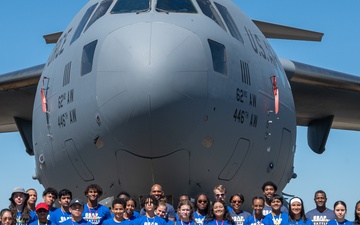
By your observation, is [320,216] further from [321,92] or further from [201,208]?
[321,92]

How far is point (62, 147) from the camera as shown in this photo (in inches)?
484

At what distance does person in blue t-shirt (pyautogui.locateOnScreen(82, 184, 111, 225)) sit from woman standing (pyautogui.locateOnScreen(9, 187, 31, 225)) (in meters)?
0.71

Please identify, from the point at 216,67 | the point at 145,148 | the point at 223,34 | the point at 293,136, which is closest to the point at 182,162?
the point at 145,148

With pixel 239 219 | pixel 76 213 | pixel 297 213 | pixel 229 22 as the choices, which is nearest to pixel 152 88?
pixel 76 213

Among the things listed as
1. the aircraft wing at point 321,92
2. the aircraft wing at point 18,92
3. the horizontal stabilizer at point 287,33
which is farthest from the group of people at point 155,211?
the horizontal stabilizer at point 287,33

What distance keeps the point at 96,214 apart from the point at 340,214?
9.96 ft

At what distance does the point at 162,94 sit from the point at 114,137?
952 mm

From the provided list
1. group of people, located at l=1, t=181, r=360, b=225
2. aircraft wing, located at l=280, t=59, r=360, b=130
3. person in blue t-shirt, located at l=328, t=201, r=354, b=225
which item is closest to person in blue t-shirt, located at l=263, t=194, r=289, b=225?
group of people, located at l=1, t=181, r=360, b=225

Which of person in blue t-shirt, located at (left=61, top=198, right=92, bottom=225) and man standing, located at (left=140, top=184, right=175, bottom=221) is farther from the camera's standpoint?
man standing, located at (left=140, top=184, right=175, bottom=221)

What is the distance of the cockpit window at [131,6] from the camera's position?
1220cm

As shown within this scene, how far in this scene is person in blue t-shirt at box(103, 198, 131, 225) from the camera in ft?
32.7

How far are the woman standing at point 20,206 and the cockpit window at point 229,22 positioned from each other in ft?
13.6

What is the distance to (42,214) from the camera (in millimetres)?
9977

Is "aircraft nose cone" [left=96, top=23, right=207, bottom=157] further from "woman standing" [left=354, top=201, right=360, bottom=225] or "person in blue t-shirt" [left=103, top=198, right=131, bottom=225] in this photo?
"woman standing" [left=354, top=201, right=360, bottom=225]
